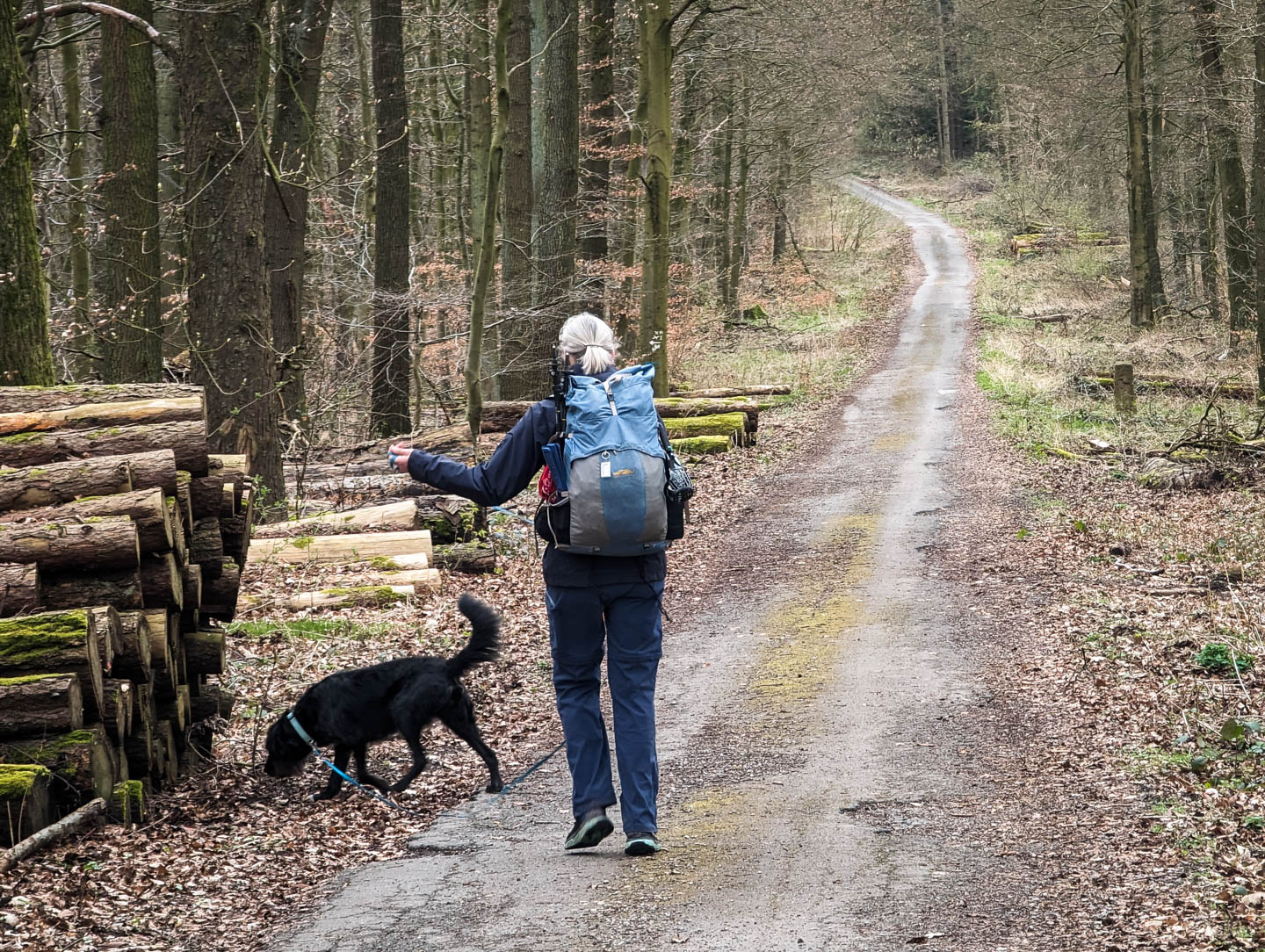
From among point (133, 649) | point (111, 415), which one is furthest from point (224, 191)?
point (133, 649)

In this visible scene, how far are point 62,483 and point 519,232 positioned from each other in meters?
12.6

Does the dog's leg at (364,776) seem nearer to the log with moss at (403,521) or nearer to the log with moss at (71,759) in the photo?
the log with moss at (71,759)

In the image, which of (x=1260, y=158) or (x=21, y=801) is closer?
(x=21, y=801)

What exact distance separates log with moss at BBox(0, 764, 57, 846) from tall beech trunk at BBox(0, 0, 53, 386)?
3.86m

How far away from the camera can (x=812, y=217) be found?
53.2 metres

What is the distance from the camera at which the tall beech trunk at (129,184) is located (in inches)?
540

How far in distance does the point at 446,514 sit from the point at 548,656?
10.8 feet

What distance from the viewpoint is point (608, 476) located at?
15.8 ft

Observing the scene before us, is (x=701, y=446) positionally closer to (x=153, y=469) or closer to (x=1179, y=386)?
(x=1179, y=386)

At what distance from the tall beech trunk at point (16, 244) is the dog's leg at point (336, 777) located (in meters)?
3.82

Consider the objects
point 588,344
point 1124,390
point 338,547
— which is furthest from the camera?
point 1124,390

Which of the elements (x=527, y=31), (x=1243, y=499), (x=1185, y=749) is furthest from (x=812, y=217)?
(x=1185, y=749)

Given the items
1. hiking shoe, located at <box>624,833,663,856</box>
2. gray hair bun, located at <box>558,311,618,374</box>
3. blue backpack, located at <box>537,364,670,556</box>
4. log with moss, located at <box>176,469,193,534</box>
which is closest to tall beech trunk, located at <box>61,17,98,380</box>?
log with moss, located at <box>176,469,193,534</box>

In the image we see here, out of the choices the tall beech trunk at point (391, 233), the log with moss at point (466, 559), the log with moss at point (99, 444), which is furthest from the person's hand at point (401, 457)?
the tall beech trunk at point (391, 233)
